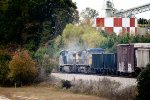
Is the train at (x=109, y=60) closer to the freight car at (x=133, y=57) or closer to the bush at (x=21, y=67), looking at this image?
the freight car at (x=133, y=57)

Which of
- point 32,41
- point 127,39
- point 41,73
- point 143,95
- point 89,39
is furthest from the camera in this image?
point 89,39

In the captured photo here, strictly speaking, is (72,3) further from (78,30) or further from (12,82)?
(78,30)

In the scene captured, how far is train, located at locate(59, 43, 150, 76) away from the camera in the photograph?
106 ft

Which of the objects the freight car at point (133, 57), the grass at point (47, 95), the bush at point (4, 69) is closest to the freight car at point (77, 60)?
the freight car at point (133, 57)

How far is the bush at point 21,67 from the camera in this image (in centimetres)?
3866

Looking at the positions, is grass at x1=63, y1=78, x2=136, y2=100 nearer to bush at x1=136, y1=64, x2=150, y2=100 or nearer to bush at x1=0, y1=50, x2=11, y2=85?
bush at x1=136, y1=64, x2=150, y2=100

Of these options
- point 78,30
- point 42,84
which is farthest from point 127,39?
point 78,30

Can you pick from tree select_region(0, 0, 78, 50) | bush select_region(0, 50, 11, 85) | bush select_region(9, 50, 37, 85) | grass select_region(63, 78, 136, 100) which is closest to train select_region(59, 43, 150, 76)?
grass select_region(63, 78, 136, 100)

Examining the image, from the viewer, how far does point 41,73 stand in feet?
134

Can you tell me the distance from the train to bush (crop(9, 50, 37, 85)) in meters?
6.13

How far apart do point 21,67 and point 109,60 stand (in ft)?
25.8

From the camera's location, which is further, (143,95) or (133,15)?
(133,15)

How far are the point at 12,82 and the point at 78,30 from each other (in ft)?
112

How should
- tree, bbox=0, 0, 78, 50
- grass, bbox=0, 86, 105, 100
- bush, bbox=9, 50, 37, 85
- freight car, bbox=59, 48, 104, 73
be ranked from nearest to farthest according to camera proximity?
grass, bbox=0, 86, 105, 100 < bush, bbox=9, 50, 37, 85 < freight car, bbox=59, 48, 104, 73 < tree, bbox=0, 0, 78, 50
